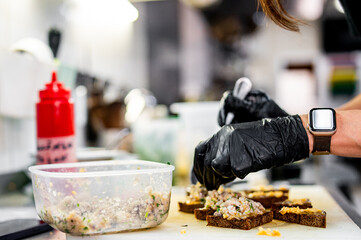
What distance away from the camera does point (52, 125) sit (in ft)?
4.18

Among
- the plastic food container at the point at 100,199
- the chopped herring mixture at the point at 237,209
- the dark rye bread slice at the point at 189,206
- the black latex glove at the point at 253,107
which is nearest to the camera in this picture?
the plastic food container at the point at 100,199

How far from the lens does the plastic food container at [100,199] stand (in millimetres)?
960

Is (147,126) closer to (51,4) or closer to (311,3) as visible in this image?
(51,4)

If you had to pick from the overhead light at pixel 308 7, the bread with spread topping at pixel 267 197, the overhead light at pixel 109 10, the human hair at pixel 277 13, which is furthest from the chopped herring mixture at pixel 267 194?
the overhead light at pixel 308 7

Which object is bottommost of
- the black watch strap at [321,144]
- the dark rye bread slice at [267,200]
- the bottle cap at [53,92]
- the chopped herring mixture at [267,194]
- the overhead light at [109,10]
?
the dark rye bread slice at [267,200]

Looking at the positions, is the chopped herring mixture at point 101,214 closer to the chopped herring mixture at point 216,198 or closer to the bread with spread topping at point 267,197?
the chopped herring mixture at point 216,198

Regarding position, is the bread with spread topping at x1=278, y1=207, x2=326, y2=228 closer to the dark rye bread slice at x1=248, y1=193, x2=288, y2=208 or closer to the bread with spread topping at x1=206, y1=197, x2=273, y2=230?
the bread with spread topping at x1=206, y1=197, x2=273, y2=230

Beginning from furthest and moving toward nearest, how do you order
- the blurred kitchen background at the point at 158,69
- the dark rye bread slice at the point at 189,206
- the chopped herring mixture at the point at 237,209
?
1. the blurred kitchen background at the point at 158,69
2. the dark rye bread slice at the point at 189,206
3. the chopped herring mixture at the point at 237,209

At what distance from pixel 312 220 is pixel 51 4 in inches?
68.2

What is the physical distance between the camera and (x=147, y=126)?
210 centimetres

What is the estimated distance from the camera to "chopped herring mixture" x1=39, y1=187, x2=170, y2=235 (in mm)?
960

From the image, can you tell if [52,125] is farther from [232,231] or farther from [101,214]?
[232,231]

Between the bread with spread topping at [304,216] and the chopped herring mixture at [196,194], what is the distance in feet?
0.80

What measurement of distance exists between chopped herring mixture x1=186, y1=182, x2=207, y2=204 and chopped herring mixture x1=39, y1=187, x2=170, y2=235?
27 centimetres
